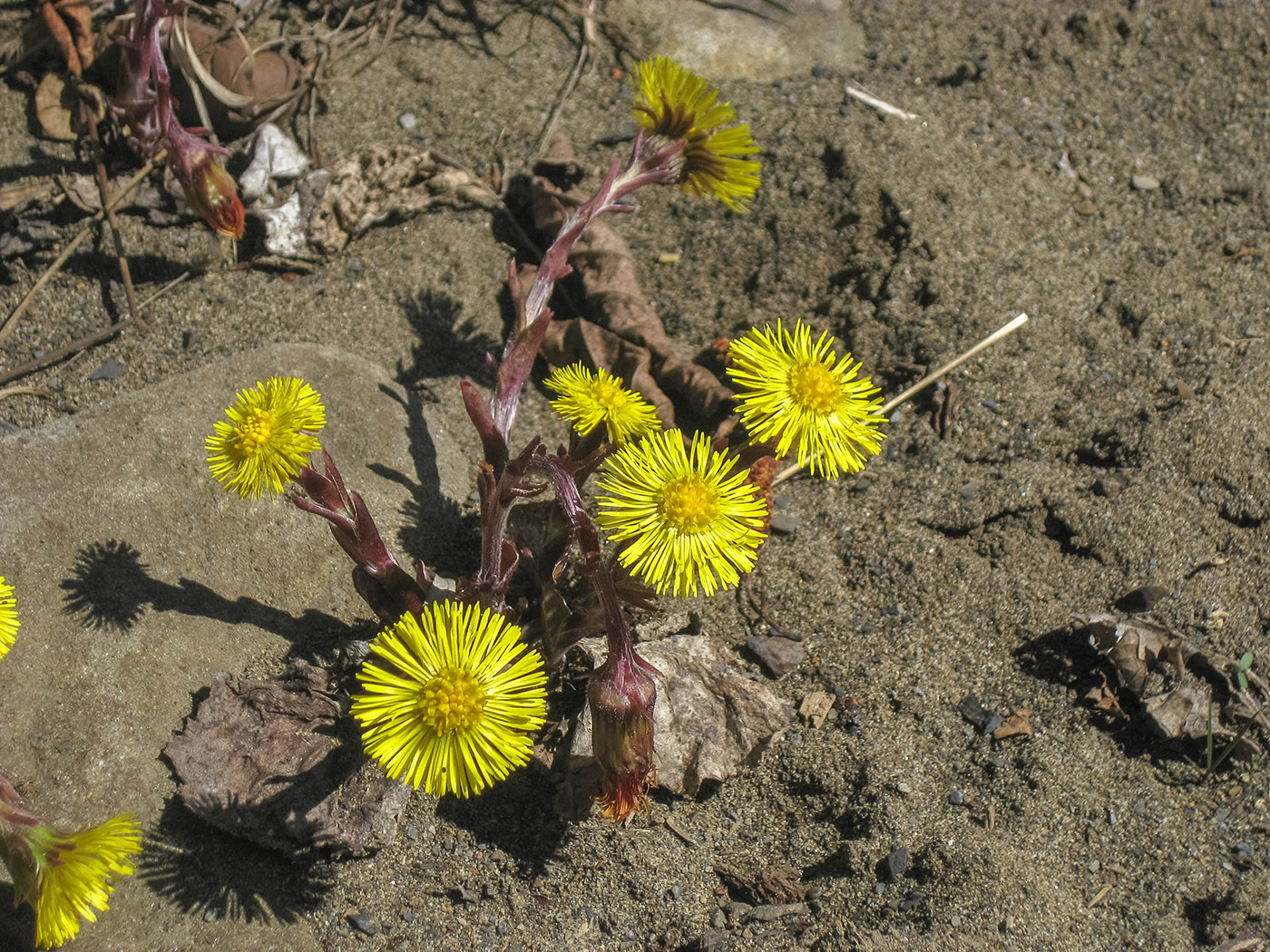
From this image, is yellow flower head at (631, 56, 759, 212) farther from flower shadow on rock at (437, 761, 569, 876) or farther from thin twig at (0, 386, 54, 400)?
thin twig at (0, 386, 54, 400)

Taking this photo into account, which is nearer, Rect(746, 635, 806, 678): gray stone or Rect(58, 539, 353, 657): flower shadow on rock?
Rect(58, 539, 353, 657): flower shadow on rock

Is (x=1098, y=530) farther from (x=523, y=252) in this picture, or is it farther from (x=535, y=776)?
(x=523, y=252)

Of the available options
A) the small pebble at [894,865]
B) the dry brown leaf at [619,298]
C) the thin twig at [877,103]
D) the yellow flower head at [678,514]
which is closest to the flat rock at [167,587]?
the dry brown leaf at [619,298]

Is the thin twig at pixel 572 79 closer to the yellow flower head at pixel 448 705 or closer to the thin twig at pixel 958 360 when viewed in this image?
the thin twig at pixel 958 360

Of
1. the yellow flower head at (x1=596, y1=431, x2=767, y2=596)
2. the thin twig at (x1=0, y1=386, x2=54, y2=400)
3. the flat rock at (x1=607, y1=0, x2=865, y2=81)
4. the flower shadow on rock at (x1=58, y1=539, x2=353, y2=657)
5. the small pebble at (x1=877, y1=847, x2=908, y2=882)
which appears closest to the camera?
the yellow flower head at (x1=596, y1=431, x2=767, y2=596)

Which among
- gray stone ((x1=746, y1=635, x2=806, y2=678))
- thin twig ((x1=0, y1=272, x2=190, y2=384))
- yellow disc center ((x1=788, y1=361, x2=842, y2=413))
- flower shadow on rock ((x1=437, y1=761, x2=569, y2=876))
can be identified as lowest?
flower shadow on rock ((x1=437, y1=761, x2=569, y2=876))

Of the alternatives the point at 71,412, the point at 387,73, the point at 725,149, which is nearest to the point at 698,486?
the point at 725,149

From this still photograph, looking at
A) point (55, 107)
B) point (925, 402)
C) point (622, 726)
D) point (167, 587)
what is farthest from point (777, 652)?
point (55, 107)

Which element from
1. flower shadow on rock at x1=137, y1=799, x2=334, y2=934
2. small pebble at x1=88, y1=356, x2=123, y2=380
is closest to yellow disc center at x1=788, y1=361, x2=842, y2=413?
flower shadow on rock at x1=137, y1=799, x2=334, y2=934
